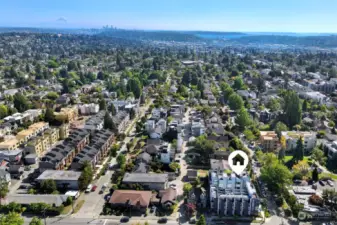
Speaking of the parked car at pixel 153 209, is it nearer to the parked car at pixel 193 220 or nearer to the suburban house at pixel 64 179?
the parked car at pixel 193 220

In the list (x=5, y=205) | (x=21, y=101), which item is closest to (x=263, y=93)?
(x=21, y=101)

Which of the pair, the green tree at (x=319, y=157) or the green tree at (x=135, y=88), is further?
the green tree at (x=135, y=88)

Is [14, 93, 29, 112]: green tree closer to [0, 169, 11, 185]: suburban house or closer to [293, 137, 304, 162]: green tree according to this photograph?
[0, 169, 11, 185]: suburban house

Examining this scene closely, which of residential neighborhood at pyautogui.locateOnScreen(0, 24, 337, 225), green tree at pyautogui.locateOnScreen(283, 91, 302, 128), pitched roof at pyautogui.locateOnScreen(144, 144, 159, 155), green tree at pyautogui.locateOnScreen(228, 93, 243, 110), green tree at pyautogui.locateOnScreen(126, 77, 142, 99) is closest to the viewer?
residential neighborhood at pyautogui.locateOnScreen(0, 24, 337, 225)

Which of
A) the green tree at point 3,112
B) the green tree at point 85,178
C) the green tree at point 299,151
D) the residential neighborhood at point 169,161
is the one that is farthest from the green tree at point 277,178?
the green tree at point 3,112

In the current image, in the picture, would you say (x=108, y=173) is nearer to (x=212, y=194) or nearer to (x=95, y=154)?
(x=95, y=154)

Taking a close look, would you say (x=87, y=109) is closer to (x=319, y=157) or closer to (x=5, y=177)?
(x=5, y=177)

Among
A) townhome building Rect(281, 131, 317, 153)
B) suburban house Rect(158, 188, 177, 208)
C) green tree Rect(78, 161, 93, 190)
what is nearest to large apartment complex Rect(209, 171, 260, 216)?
suburban house Rect(158, 188, 177, 208)

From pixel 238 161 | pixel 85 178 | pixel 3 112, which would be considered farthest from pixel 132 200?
pixel 3 112
